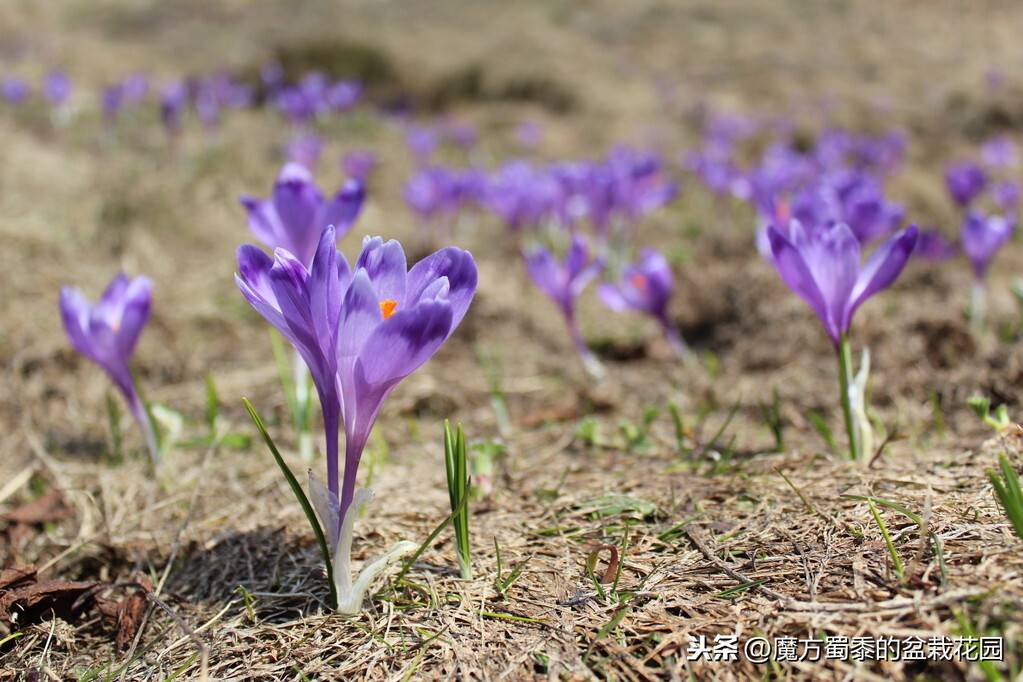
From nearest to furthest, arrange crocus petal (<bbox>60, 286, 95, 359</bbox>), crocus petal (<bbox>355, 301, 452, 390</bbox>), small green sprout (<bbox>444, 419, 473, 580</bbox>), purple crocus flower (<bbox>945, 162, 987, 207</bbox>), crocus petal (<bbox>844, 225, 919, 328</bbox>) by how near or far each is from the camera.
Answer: crocus petal (<bbox>355, 301, 452, 390</bbox>)
small green sprout (<bbox>444, 419, 473, 580</bbox>)
crocus petal (<bbox>844, 225, 919, 328</bbox>)
crocus petal (<bbox>60, 286, 95, 359</bbox>)
purple crocus flower (<bbox>945, 162, 987, 207</bbox>)

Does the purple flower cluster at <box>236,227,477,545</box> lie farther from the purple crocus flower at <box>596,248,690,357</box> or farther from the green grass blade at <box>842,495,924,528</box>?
the purple crocus flower at <box>596,248,690,357</box>

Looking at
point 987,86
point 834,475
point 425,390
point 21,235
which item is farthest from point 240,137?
point 987,86

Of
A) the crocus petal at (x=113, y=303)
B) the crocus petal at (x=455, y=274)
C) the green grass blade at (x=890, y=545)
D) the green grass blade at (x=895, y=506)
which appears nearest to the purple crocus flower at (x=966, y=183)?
the green grass blade at (x=895, y=506)

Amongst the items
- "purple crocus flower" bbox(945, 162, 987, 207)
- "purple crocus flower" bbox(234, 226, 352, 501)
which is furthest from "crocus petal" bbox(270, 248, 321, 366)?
"purple crocus flower" bbox(945, 162, 987, 207)

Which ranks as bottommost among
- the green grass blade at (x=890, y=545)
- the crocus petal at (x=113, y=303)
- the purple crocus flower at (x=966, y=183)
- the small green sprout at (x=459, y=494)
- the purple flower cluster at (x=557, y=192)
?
the green grass blade at (x=890, y=545)

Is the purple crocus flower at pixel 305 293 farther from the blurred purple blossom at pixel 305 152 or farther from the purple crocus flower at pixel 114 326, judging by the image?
the blurred purple blossom at pixel 305 152

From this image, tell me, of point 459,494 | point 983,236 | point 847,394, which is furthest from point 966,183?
point 459,494
